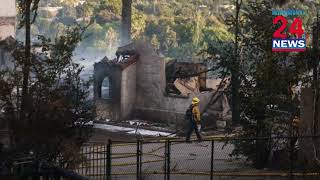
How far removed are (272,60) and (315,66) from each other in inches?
50.8

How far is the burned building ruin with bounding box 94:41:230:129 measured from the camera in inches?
1041

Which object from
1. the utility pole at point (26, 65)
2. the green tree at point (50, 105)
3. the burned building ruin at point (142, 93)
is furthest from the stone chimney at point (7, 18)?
the utility pole at point (26, 65)

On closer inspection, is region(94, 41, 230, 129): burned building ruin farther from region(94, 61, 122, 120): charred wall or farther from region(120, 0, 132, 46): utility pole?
region(120, 0, 132, 46): utility pole

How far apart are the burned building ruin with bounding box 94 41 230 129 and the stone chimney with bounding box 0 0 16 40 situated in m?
10.9

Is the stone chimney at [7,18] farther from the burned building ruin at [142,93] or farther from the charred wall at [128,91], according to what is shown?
the charred wall at [128,91]

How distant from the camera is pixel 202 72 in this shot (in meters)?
28.2

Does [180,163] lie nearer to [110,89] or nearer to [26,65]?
[26,65]

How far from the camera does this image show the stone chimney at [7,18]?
115 feet

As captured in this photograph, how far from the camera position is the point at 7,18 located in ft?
116

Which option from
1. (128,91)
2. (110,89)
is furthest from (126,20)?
(110,89)

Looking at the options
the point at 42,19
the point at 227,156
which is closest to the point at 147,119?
the point at 227,156

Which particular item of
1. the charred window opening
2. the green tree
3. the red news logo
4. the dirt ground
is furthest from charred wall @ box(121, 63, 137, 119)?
the green tree

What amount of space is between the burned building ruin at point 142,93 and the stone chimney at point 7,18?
10942 millimetres

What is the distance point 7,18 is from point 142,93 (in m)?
13.1
